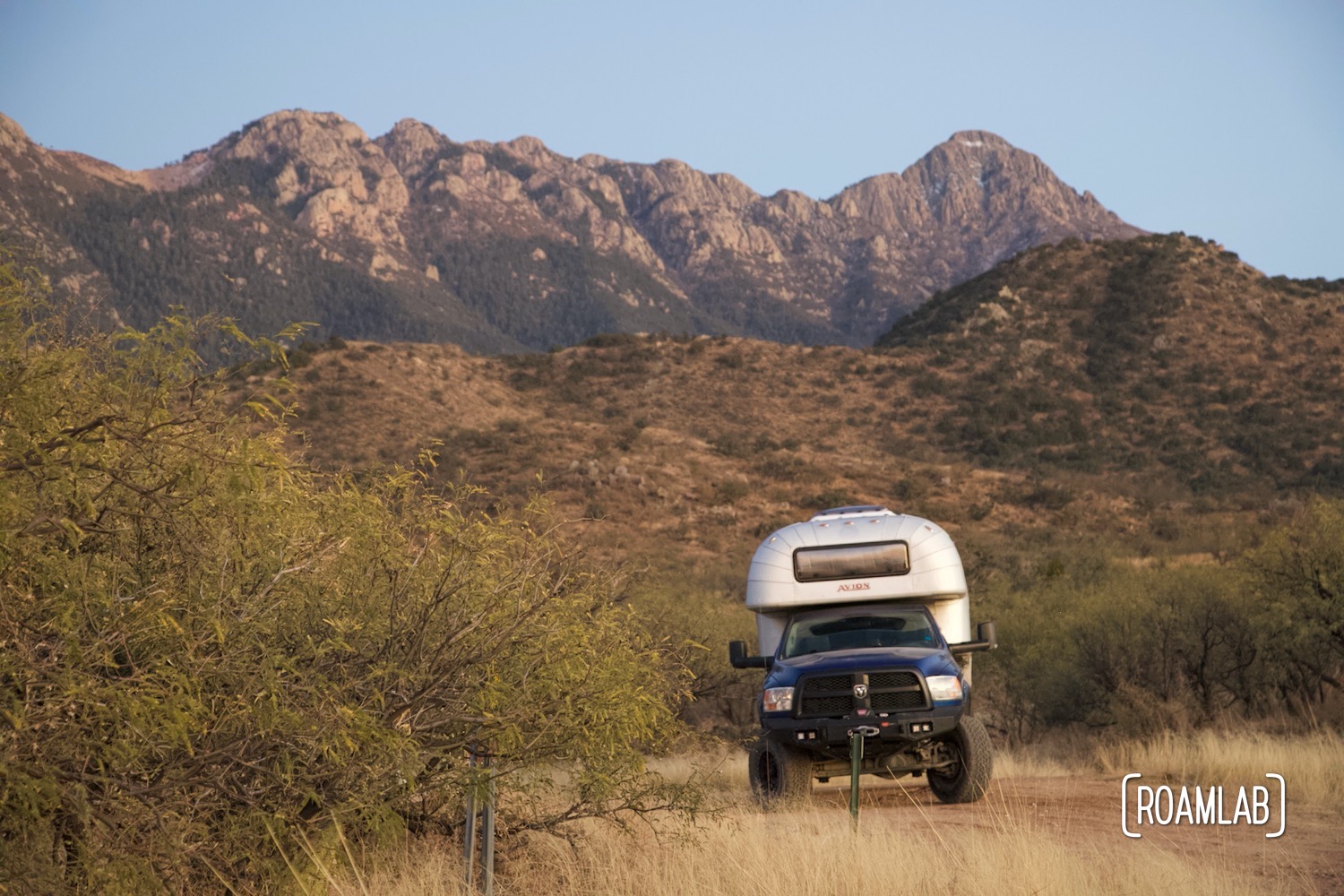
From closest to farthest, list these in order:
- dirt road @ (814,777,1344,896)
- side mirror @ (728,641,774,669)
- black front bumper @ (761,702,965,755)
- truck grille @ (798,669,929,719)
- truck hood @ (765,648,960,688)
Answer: dirt road @ (814,777,1344,896) < black front bumper @ (761,702,965,755) < truck grille @ (798,669,929,719) < truck hood @ (765,648,960,688) < side mirror @ (728,641,774,669)

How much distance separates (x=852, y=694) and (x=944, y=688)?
868mm

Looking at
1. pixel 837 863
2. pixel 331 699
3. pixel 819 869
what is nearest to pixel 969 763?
pixel 837 863

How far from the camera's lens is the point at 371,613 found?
6.44 meters

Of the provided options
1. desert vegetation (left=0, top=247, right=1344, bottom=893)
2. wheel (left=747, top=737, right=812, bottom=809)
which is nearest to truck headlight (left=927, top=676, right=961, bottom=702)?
desert vegetation (left=0, top=247, right=1344, bottom=893)

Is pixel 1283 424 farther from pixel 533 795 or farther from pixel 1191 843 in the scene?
pixel 533 795

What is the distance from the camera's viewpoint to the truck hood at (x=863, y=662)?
39.8 feet

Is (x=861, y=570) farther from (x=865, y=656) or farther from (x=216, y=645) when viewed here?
(x=216, y=645)

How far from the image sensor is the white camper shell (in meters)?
13.8

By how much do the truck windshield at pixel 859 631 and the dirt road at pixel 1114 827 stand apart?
1.57 meters

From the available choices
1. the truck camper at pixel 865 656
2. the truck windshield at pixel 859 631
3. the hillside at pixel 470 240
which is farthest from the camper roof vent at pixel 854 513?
the hillside at pixel 470 240

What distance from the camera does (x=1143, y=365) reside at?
65.6 metres

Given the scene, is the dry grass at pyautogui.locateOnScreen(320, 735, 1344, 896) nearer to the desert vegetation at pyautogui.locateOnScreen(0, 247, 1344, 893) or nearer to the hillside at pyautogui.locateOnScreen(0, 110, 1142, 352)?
the desert vegetation at pyautogui.locateOnScreen(0, 247, 1344, 893)

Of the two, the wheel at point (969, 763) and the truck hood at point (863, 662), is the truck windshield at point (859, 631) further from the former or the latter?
the wheel at point (969, 763)

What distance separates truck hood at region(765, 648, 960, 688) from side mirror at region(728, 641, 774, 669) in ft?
1.37
